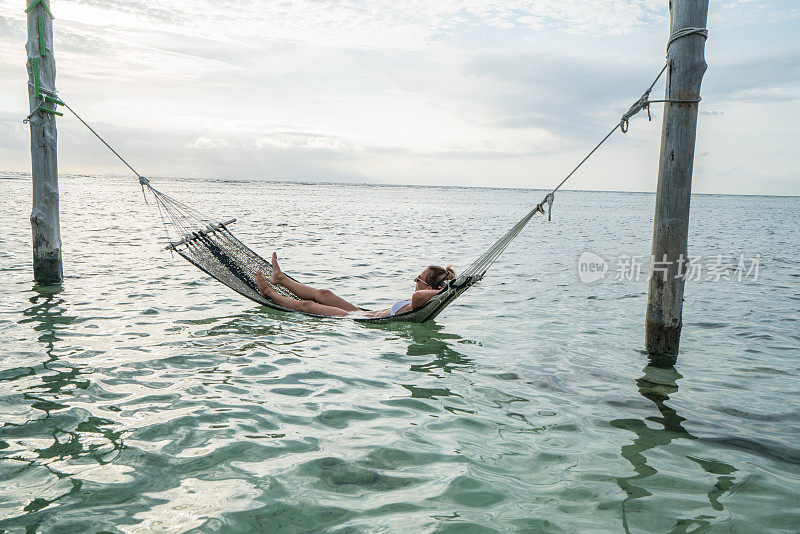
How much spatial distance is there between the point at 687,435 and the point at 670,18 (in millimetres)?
3156

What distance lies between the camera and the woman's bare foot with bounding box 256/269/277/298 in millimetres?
6113

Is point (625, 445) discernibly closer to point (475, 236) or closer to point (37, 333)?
point (37, 333)

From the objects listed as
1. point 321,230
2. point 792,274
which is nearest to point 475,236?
point 321,230

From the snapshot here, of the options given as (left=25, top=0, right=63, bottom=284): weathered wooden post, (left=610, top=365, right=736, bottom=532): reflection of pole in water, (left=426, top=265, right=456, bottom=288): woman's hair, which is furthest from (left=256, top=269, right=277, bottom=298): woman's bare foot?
(left=610, top=365, right=736, bottom=532): reflection of pole in water

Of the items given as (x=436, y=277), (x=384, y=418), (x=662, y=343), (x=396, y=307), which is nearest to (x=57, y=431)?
(x=384, y=418)

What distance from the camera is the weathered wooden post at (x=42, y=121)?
6.32 m

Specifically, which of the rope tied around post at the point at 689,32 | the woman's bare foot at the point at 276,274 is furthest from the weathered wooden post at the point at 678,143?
the woman's bare foot at the point at 276,274

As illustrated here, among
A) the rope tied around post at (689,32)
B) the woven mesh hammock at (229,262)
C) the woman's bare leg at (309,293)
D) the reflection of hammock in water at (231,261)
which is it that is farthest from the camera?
the woman's bare leg at (309,293)

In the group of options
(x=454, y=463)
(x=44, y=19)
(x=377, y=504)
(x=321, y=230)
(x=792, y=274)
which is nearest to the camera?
(x=377, y=504)

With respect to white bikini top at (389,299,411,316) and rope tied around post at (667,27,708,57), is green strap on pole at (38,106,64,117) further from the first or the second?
rope tied around post at (667,27,708,57)

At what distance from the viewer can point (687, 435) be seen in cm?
340

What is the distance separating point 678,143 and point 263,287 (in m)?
4.33

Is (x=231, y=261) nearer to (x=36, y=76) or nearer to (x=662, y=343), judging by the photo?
(x=36, y=76)

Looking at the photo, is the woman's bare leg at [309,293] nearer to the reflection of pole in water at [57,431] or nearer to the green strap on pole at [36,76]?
the reflection of pole in water at [57,431]
